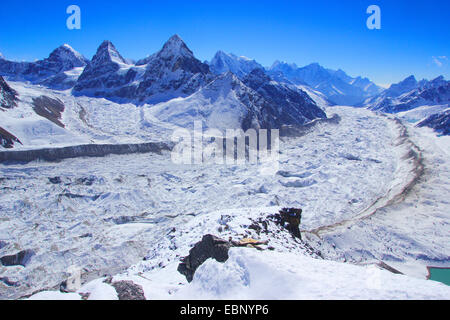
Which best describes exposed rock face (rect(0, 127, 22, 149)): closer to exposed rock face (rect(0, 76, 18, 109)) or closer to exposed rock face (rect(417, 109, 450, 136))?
exposed rock face (rect(0, 76, 18, 109))

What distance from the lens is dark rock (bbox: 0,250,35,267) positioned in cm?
2052

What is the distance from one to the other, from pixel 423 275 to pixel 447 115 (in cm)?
10027

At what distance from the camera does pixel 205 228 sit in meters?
18.8

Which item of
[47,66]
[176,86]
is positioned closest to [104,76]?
[176,86]

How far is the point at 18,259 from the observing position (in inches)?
820

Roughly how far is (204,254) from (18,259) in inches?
671

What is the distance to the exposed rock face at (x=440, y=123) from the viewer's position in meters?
89.8

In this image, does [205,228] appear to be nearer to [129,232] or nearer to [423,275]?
[129,232]

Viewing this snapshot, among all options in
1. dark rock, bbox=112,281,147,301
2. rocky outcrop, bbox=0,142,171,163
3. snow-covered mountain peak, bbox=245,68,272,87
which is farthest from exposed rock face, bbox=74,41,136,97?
dark rock, bbox=112,281,147,301

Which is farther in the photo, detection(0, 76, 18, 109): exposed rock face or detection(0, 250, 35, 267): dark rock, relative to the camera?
detection(0, 76, 18, 109): exposed rock face

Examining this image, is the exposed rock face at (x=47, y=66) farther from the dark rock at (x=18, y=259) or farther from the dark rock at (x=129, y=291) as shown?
the dark rock at (x=129, y=291)

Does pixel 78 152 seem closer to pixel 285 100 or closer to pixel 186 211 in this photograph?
pixel 186 211

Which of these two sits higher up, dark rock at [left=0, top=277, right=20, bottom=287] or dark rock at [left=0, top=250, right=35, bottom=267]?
dark rock at [left=0, top=250, right=35, bottom=267]

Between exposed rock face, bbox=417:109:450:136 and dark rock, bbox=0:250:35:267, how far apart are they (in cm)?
11203
